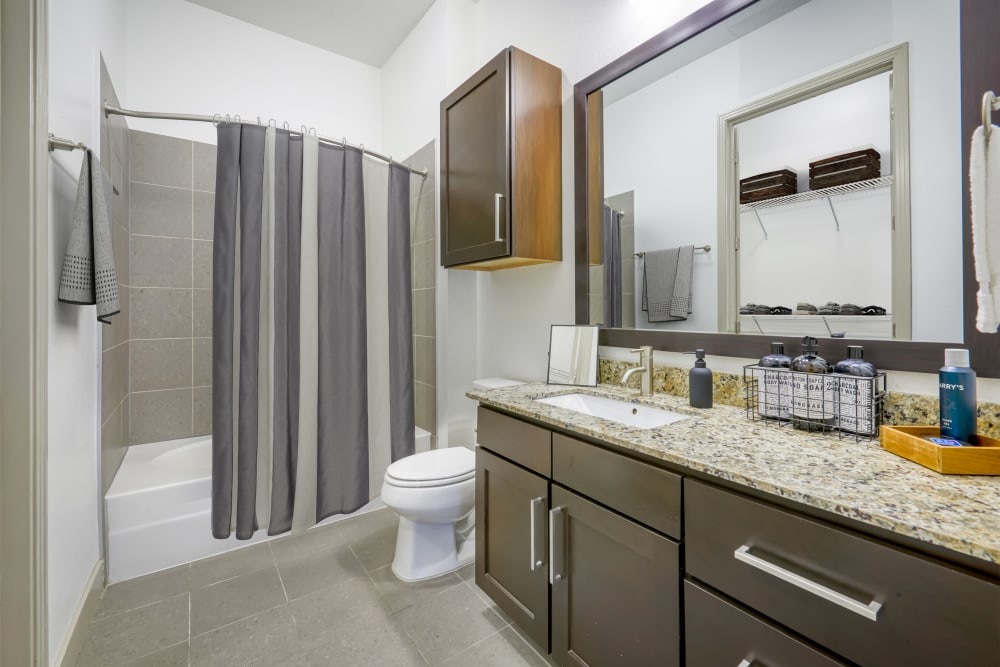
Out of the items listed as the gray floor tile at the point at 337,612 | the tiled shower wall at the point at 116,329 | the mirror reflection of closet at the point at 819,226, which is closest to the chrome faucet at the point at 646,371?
the mirror reflection of closet at the point at 819,226

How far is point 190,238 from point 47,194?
1554 mm

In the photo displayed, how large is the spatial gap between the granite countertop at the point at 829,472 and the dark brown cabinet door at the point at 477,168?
93cm

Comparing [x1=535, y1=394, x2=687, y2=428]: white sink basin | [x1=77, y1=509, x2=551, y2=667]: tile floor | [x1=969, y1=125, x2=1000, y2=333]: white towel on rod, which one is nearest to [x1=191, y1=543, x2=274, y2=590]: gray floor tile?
[x1=77, y1=509, x2=551, y2=667]: tile floor

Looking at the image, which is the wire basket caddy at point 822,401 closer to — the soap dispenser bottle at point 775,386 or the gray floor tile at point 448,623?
the soap dispenser bottle at point 775,386

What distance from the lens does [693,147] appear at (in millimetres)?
1515

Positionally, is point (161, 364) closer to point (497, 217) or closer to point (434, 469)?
point (434, 469)

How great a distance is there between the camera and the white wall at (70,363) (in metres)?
1.27

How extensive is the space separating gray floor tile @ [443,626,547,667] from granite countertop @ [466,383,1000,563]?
2.64 ft

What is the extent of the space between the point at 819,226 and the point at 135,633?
256cm

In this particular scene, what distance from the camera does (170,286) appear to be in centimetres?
253

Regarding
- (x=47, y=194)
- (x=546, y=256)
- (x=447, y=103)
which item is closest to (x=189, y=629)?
(x=47, y=194)

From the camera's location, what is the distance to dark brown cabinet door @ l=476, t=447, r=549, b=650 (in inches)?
51.2

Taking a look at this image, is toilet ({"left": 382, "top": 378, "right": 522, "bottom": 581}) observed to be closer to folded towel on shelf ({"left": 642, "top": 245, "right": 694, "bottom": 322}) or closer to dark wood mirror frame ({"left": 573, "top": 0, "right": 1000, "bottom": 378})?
dark wood mirror frame ({"left": 573, "top": 0, "right": 1000, "bottom": 378})

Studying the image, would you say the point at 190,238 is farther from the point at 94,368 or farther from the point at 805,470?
the point at 805,470
